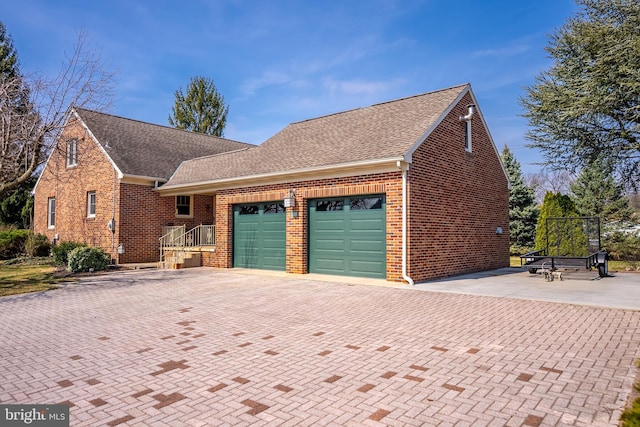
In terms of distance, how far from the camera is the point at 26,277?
13398 mm

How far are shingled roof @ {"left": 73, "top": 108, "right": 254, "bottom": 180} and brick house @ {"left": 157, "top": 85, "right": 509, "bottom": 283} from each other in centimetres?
244

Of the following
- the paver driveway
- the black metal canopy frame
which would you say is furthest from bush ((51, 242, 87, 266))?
the black metal canopy frame

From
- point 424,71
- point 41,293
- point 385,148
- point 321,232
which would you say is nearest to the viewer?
point 41,293

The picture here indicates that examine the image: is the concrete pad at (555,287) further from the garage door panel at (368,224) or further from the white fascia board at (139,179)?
the white fascia board at (139,179)

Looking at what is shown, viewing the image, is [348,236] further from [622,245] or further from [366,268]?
[622,245]

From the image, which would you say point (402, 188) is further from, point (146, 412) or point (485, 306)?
point (146, 412)

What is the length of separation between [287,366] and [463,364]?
6.68ft

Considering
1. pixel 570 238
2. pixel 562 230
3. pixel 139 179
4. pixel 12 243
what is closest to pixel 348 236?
pixel 139 179

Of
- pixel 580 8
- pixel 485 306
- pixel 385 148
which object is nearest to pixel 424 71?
pixel 385 148

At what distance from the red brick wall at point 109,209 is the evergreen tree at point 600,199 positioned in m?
22.3

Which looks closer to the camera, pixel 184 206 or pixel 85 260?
pixel 85 260

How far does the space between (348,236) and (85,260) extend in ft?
33.0

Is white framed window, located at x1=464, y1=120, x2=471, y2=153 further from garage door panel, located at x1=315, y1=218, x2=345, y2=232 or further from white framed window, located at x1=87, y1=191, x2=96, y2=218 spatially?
white framed window, located at x1=87, y1=191, x2=96, y2=218

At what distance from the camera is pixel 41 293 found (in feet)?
33.1
